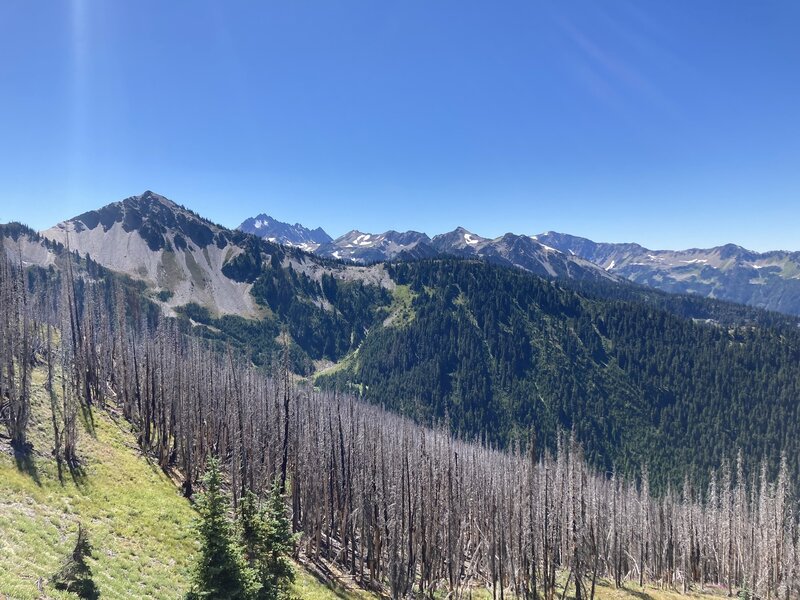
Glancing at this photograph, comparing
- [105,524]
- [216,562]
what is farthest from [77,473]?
[216,562]

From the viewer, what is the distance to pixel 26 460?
46.2 m

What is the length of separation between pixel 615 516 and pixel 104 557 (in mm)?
82216

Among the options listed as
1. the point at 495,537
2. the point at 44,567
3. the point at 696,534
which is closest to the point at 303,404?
the point at 495,537

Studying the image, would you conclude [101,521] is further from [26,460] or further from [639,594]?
[639,594]

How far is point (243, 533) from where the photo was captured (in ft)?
102

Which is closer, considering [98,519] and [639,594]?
[98,519]

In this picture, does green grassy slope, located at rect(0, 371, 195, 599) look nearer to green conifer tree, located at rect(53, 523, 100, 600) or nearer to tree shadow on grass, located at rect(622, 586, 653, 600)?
green conifer tree, located at rect(53, 523, 100, 600)

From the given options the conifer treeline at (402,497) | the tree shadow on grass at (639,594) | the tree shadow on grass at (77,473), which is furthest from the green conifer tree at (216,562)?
the tree shadow on grass at (639,594)

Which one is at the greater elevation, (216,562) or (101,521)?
(216,562)

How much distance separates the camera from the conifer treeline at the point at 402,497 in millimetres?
55375

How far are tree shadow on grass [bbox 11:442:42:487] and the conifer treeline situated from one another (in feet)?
5.06

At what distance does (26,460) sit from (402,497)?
4042 cm

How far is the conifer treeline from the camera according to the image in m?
55.4

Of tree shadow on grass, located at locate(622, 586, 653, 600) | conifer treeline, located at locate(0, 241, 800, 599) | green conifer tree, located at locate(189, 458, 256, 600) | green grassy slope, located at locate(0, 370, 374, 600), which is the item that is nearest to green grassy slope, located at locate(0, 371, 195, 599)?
green grassy slope, located at locate(0, 370, 374, 600)
